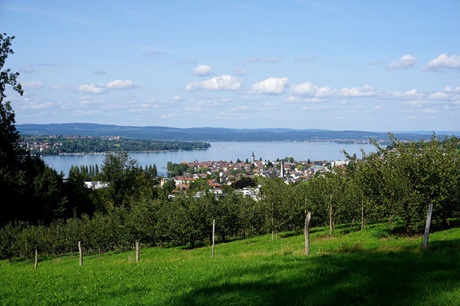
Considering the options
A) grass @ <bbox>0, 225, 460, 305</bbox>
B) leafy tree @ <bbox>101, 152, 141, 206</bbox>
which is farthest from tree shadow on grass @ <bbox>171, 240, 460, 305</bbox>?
leafy tree @ <bbox>101, 152, 141, 206</bbox>

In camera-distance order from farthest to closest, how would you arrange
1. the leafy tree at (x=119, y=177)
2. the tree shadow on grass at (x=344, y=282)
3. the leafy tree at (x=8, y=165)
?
the leafy tree at (x=119, y=177), the leafy tree at (x=8, y=165), the tree shadow on grass at (x=344, y=282)

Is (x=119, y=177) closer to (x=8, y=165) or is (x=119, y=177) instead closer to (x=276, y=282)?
(x=8, y=165)

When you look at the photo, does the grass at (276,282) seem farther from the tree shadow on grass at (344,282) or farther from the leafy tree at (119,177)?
the leafy tree at (119,177)

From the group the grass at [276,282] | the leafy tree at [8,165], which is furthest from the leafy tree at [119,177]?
the grass at [276,282]

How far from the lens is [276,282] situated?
11547mm

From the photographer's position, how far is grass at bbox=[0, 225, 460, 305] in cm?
1013

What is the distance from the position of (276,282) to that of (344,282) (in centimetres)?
174

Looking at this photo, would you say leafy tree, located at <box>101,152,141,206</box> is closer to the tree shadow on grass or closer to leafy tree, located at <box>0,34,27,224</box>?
leafy tree, located at <box>0,34,27,224</box>

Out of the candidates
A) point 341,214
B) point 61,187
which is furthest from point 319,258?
point 61,187

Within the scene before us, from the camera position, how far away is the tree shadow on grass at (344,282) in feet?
32.4

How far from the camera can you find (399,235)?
20859 mm

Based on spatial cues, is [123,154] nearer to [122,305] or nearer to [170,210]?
[170,210]

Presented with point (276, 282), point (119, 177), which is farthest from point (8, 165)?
point (276, 282)

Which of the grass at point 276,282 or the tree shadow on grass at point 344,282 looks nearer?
the tree shadow on grass at point 344,282
